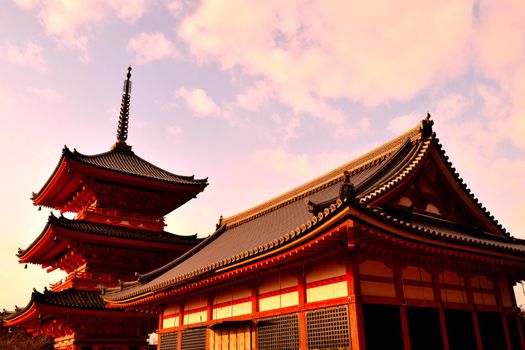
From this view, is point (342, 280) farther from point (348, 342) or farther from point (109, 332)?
point (109, 332)

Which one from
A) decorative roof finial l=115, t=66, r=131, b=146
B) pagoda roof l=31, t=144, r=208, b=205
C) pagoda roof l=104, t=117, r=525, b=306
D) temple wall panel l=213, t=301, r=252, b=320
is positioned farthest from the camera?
decorative roof finial l=115, t=66, r=131, b=146

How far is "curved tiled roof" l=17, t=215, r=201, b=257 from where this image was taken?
2328 centimetres

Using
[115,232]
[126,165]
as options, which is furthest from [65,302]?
[126,165]

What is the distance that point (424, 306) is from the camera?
1197 cm

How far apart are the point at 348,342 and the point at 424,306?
2.67 meters

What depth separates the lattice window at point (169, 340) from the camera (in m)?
17.5

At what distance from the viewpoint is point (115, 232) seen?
24516 millimetres

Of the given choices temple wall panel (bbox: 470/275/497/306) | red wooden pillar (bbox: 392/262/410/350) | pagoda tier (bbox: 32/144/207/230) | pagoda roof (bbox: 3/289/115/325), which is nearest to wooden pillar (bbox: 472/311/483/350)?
temple wall panel (bbox: 470/275/497/306)

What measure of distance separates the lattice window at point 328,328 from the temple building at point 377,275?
2 cm

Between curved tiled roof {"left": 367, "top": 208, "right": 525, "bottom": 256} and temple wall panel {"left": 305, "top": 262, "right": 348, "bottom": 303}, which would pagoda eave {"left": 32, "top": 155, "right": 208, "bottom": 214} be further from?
curved tiled roof {"left": 367, "top": 208, "right": 525, "bottom": 256}

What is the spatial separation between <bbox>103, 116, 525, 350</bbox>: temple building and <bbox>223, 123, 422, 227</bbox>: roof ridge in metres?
0.10

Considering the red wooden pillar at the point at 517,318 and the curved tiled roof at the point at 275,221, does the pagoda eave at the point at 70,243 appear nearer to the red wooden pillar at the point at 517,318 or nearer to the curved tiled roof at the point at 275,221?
the curved tiled roof at the point at 275,221

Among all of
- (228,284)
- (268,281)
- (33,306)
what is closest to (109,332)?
(33,306)

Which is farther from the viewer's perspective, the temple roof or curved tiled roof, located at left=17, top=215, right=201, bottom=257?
the temple roof
